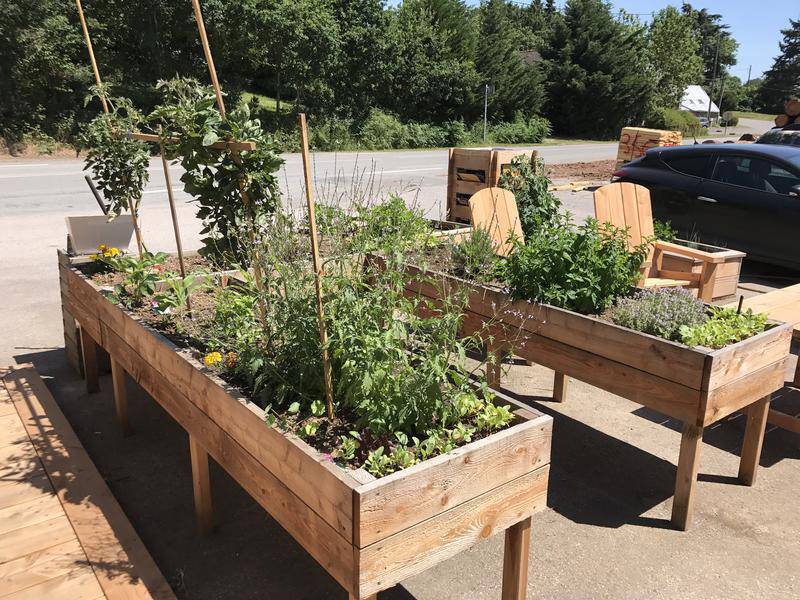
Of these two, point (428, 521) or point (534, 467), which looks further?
point (534, 467)

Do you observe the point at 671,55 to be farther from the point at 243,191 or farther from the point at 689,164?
the point at 243,191

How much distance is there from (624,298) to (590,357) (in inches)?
28.6

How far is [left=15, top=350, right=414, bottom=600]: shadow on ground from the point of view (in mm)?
2756

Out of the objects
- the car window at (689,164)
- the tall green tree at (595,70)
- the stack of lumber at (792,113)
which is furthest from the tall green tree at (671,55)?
the car window at (689,164)

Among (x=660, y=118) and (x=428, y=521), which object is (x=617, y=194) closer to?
(x=428, y=521)

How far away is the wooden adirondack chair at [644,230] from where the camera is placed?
5242 mm

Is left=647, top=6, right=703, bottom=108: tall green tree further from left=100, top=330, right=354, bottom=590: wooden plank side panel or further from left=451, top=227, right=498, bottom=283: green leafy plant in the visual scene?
left=100, top=330, right=354, bottom=590: wooden plank side panel

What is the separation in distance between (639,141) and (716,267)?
13.0m

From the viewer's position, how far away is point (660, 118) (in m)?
44.4

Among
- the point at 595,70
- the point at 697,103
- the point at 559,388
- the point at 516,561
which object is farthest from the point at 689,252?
the point at 697,103

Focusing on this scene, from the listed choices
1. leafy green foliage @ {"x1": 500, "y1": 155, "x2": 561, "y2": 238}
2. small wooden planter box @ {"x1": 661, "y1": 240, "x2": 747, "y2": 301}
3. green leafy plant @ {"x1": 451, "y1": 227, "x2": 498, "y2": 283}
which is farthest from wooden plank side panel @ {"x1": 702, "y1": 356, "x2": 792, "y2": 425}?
leafy green foliage @ {"x1": 500, "y1": 155, "x2": 561, "y2": 238}

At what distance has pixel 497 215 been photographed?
520cm

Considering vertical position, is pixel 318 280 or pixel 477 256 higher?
pixel 318 280

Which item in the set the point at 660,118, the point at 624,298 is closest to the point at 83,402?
the point at 624,298
